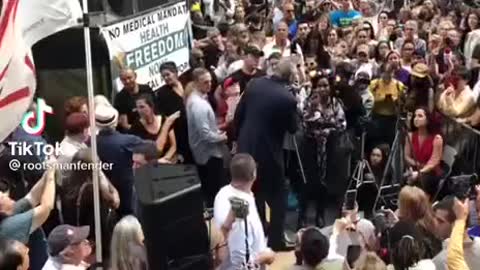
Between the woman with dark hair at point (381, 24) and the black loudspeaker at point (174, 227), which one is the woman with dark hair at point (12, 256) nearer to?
the black loudspeaker at point (174, 227)

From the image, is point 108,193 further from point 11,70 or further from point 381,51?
point 381,51

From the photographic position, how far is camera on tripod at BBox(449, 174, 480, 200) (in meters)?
8.27

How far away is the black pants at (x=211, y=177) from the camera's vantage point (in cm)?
1099

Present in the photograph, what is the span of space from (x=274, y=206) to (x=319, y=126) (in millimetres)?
1025

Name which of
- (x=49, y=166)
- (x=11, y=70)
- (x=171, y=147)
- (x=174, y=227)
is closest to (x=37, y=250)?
(x=49, y=166)

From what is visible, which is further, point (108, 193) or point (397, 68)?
point (397, 68)

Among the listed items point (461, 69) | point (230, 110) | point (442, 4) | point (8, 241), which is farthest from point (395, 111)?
point (442, 4)

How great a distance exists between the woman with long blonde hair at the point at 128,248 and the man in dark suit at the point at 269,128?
292 cm

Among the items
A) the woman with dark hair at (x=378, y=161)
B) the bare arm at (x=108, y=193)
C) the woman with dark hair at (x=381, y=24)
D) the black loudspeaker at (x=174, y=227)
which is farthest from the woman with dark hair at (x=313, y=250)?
the woman with dark hair at (x=381, y=24)

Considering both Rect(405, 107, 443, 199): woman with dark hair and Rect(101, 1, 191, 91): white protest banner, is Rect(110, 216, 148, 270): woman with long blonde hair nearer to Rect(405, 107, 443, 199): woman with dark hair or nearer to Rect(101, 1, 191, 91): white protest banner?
Rect(101, 1, 191, 91): white protest banner

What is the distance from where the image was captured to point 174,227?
7723 mm

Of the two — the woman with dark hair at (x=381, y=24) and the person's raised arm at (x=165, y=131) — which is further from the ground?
the person's raised arm at (x=165, y=131)

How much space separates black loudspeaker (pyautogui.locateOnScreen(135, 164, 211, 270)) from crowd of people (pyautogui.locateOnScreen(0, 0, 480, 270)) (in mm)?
111

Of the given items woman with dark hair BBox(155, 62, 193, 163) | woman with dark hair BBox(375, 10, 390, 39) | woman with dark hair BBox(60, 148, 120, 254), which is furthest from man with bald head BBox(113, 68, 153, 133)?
woman with dark hair BBox(375, 10, 390, 39)
